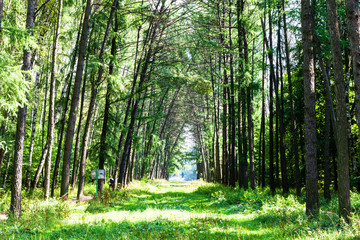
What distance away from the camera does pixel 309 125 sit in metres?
8.48

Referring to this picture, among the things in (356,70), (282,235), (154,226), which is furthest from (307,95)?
(154,226)

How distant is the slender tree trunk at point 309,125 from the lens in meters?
8.37

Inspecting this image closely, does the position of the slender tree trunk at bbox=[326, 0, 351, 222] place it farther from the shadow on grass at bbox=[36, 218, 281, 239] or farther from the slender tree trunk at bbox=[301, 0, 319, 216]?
the shadow on grass at bbox=[36, 218, 281, 239]

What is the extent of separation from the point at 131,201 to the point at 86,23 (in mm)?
9166

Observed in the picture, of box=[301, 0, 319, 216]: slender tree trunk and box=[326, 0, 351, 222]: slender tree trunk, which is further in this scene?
box=[301, 0, 319, 216]: slender tree trunk

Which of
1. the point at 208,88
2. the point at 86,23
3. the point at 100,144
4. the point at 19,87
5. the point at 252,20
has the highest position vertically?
the point at 252,20

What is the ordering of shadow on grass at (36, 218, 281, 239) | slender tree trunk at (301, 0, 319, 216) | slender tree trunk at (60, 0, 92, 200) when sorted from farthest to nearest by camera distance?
slender tree trunk at (60, 0, 92, 200) < slender tree trunk at (301, 0, 319, 216) < shadow on grass at (36, 218, 281, 239)

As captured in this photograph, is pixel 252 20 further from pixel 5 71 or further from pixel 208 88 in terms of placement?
pixel 5 71

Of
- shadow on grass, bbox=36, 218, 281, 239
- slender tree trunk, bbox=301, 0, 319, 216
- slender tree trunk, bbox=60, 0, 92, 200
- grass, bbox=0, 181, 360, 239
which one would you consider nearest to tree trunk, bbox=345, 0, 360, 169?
slender tree trunk, bbox=301, 0, 319, 216

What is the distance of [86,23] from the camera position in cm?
1201

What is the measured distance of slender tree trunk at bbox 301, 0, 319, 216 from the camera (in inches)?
329

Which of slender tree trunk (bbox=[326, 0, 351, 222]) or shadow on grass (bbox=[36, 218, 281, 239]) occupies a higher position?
slender tree trunk (bbox=[326, 0, 351, 222])

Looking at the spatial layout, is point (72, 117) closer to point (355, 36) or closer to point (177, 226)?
point (177, 226)

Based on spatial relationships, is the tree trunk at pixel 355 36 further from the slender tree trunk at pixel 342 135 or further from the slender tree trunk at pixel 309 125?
the slender tree trunk at pixel 309 125
